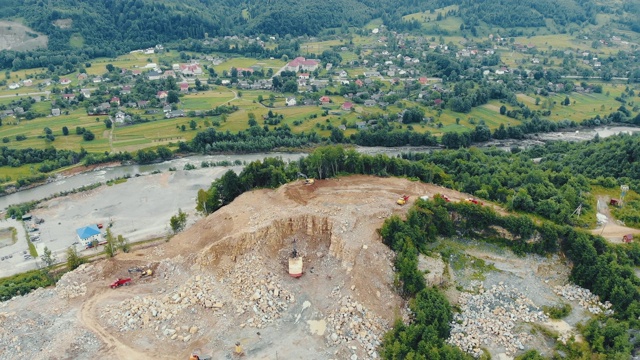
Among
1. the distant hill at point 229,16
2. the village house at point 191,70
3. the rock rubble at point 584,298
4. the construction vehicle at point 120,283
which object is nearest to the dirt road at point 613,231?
the rock rubble at point 584,298

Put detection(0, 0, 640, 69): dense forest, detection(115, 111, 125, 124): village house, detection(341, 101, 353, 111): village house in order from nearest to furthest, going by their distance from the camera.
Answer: detection(115, 111, 125, 124): village house → detection(341, 101, 353, 111): village house → detection(0, 0, 640, 69): dense forest

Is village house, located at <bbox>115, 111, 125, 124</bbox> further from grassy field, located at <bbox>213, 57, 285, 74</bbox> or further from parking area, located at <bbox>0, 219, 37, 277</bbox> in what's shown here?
parking area, located at <bbox>0, 219, 37, 277</bbox>

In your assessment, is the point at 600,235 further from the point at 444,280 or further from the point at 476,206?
Result: the point at 444,280

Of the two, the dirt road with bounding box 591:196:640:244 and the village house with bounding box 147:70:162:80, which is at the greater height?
the village house with bounding box 147:70:162:80

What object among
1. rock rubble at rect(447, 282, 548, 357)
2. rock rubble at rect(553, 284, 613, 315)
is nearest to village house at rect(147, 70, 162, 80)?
rock rubble at rect(447, 282, 548, 357)

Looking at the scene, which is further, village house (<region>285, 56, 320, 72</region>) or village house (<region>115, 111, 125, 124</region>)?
village house (<region>285, 56, 320, 72</region>)

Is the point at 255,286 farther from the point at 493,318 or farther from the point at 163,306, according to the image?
the point at 493,318
